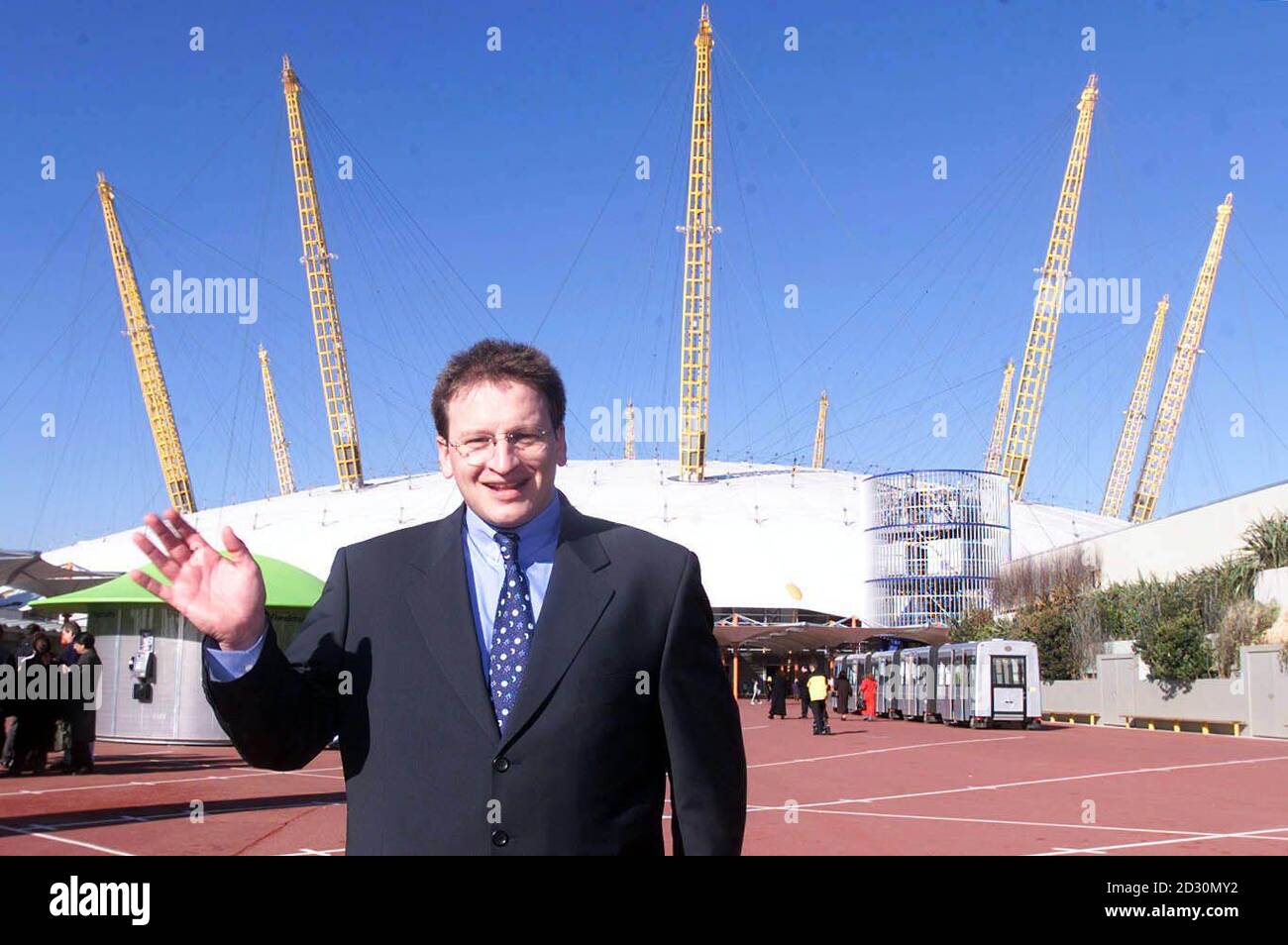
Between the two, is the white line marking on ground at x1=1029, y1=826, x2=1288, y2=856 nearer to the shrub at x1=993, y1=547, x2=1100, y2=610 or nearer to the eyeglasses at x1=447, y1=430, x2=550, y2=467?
the eyeglasses at x1=447, y1=430, x2=550, y2=467

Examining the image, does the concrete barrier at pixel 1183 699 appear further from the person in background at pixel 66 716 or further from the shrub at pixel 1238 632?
the person in background at pixel 66 716

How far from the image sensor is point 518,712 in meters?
3.01

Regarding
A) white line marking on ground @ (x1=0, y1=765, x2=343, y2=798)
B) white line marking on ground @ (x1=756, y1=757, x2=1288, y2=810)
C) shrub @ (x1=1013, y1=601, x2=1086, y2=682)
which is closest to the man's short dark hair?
white line marking on ground @ (x1=0, y1=765, x2=343, y2=798)

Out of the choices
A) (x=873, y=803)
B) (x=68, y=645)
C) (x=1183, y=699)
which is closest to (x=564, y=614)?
(x=873, y=803)

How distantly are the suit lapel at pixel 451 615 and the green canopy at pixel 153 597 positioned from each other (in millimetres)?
20291

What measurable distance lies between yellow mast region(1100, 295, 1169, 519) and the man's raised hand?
98.6 m

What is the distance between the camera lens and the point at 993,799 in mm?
15258

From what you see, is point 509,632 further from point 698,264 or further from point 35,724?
point 698,264

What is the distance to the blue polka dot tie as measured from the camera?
3088 millimetres

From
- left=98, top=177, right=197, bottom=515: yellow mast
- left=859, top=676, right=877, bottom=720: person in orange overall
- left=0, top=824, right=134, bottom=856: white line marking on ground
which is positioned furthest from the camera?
left=98, top=177, right=197, bottom=515: yellow mast

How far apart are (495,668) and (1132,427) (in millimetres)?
98472

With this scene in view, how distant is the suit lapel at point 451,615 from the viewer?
10.0 ft

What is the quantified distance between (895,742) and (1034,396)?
55.0 metres
